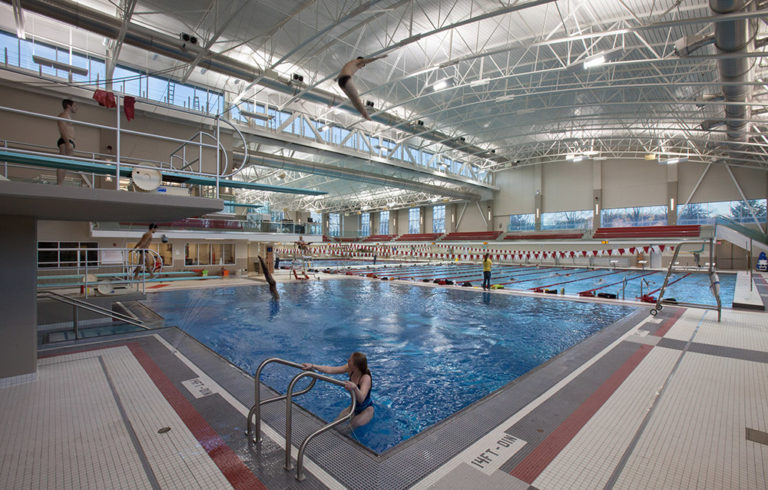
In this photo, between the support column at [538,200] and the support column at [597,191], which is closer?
the support column at [597,191]

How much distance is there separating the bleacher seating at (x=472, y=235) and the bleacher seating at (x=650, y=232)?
30.9ft

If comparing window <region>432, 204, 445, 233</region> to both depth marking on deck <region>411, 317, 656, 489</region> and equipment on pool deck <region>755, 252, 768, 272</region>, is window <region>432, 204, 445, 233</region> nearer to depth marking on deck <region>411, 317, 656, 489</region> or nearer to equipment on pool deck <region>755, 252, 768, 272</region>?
equipment on pool deck <region>755, 252, 768, 272</region>

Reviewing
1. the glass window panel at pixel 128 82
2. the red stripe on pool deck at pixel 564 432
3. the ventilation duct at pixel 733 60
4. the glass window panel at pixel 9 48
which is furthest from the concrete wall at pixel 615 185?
the glass window panel at pixel 9 48

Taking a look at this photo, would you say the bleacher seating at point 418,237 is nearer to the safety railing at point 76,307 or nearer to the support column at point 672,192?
the support column at point 672,192

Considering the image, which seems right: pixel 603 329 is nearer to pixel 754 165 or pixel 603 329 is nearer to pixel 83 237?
pixel 83 237

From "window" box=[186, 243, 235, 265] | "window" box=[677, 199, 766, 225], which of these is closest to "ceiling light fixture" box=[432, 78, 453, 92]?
"window" box=[186, 243, 235, 265]

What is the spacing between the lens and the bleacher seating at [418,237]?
42.7 metres

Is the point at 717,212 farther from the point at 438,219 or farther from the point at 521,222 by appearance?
the point at 438,219

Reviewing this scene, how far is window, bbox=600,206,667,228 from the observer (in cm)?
2761

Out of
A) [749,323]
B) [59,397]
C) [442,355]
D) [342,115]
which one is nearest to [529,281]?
[749,323]

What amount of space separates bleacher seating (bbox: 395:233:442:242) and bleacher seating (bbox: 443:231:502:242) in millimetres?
2376

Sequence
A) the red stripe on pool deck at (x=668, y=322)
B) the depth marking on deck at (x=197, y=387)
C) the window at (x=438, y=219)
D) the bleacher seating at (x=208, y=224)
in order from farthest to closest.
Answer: the window at (x=438, y=219), the bleacher seating at (x=208, y=224), the red stripe on pool deck at (x=668, y=322), the depth marking on deck at (x=197, y=387)

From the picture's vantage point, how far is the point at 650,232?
26.0m

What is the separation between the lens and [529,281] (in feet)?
60.7
